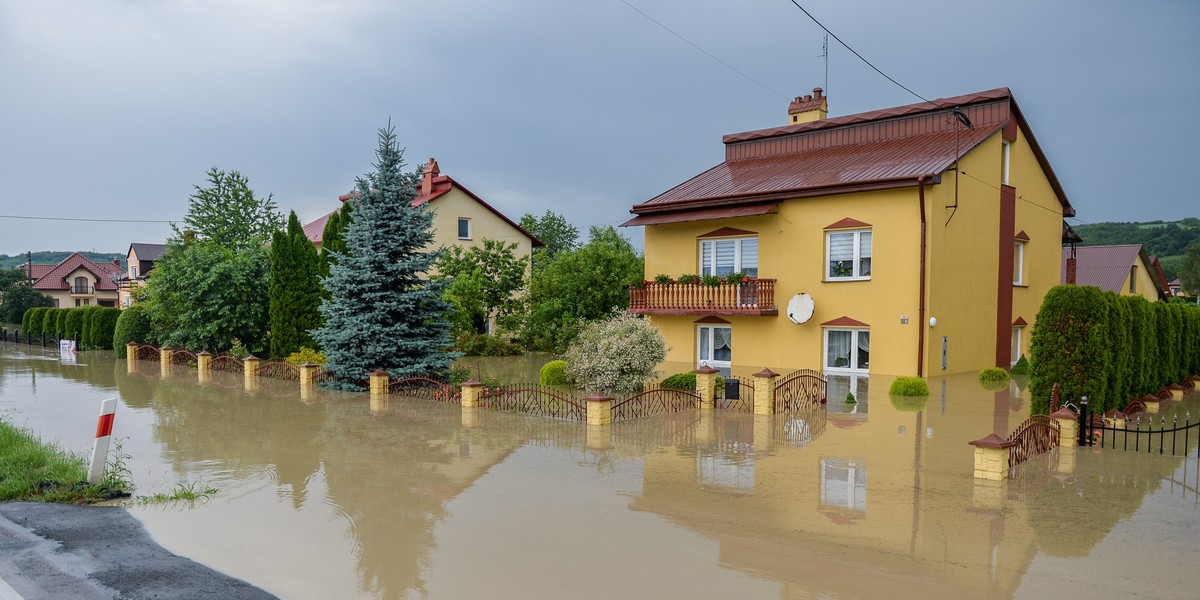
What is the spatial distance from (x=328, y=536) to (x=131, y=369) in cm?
2286

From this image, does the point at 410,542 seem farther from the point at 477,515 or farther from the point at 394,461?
the point at 394,461

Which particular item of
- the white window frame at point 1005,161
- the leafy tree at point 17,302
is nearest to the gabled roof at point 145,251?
the leafy tree at point 17,302

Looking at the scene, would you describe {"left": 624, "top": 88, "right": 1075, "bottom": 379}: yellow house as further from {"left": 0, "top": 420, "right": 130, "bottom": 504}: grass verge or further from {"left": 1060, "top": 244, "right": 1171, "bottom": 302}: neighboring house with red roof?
{"left": 1060, "top": 244, "right": 1171, "bottom": 302}: neighboring house with red roof

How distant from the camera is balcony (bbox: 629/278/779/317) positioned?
22172 millimetres

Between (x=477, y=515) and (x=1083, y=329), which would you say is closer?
(x=477, y=515)

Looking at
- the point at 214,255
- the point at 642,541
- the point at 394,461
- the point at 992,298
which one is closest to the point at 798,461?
the point at 642,541

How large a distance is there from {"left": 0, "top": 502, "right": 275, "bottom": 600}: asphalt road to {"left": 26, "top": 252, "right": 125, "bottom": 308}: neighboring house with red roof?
242 ft

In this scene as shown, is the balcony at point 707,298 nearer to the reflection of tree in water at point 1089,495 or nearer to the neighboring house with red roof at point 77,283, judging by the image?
the reflection of tree in water at point 1089,495

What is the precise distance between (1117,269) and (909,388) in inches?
1320

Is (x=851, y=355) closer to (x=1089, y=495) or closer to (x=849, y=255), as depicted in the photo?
(x=849, y=255)

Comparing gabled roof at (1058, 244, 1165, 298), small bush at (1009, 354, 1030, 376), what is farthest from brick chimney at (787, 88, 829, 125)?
gabled roof at (1058, 244, 1165, 298)

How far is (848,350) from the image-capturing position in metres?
21.6

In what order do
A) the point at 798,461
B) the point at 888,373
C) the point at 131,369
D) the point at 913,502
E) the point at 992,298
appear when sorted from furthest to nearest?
the point at 131,369 → the point at 992,298 → the point at 888,373 → the point at 798,461 → the point at 913,502

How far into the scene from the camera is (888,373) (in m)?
20.6
